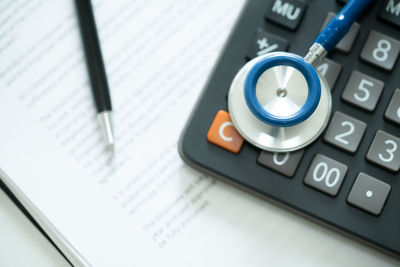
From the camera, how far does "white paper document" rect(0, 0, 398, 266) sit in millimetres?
348

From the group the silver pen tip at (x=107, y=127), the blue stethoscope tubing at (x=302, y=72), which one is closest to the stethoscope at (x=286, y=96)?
the blue stethoscope tubing at (x=302, y=72)

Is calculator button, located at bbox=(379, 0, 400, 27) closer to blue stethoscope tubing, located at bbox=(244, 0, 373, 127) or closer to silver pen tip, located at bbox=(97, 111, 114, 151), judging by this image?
Result: blue stethoscope tubing, located at bbox=(244, 0, 373, 127)

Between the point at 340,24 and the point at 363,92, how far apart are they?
6 cm

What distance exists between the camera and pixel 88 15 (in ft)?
1.25

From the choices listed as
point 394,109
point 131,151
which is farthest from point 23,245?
point 394,109

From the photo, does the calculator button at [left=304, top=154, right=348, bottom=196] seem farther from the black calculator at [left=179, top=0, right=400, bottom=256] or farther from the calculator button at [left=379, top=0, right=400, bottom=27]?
the calculator button at [left=379, top=0, right=400, bottom=27]

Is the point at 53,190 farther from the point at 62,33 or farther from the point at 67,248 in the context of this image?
the point at 62,33

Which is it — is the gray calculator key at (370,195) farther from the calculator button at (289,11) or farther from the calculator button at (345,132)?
the calculator button at (289,11)

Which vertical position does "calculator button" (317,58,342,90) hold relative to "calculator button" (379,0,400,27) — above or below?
below

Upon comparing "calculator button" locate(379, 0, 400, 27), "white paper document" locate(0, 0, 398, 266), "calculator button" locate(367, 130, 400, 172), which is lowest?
"white paper document" locate(0, 0, 398, 266)

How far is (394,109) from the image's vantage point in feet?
1.08

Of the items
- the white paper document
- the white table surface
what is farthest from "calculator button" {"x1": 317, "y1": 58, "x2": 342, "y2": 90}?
the white table surface

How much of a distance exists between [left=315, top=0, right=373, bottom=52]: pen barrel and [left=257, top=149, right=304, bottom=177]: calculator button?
0.09 metres

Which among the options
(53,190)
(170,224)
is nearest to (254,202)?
(170,224)
